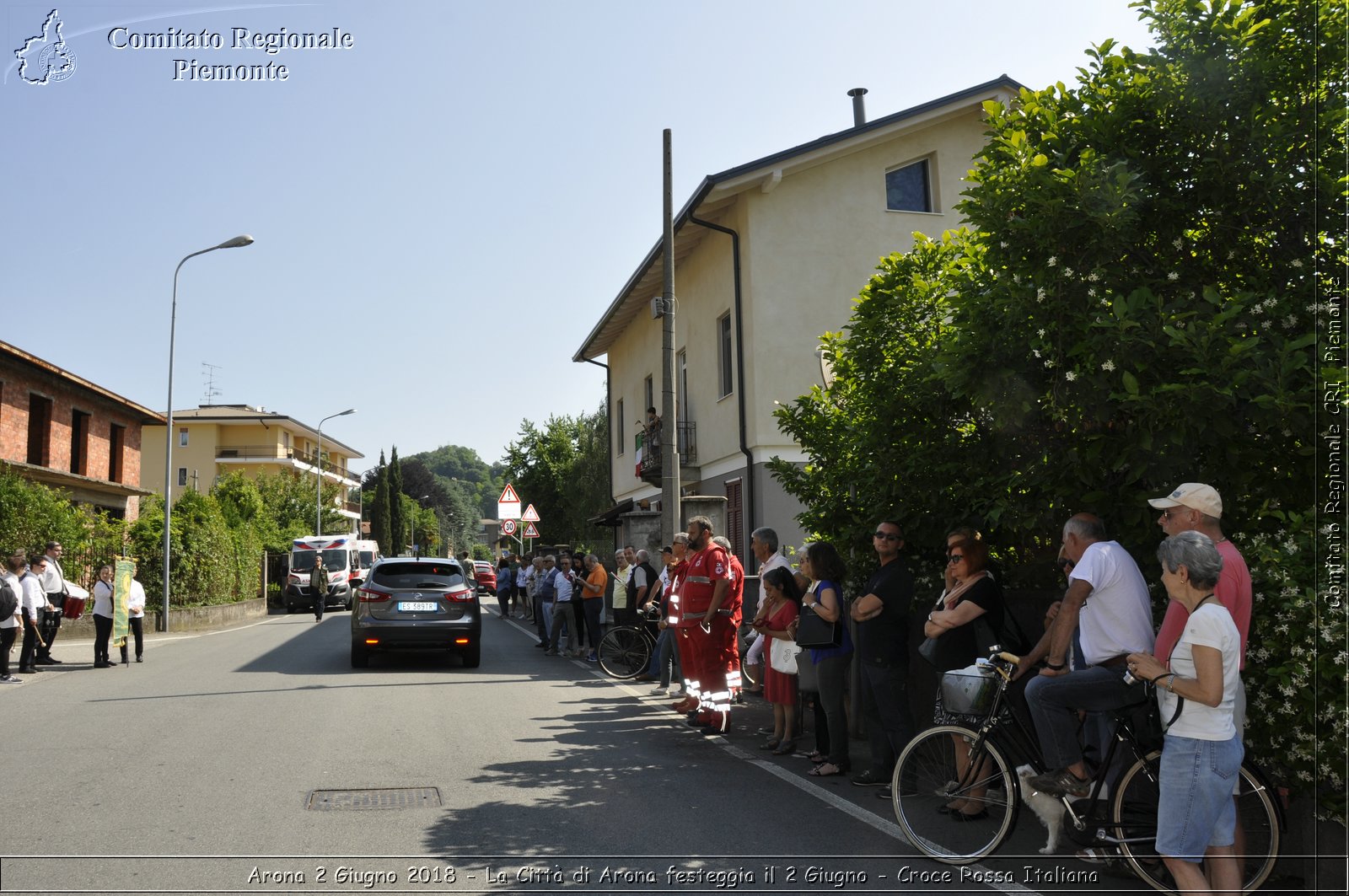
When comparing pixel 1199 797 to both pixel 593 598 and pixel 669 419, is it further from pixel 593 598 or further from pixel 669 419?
pixel 593 598

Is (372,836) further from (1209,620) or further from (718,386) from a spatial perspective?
(718,386)

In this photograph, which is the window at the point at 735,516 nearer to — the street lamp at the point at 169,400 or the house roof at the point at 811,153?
the house roof at the point at 811,153

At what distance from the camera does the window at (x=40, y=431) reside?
3155cm

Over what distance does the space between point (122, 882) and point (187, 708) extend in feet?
22.7

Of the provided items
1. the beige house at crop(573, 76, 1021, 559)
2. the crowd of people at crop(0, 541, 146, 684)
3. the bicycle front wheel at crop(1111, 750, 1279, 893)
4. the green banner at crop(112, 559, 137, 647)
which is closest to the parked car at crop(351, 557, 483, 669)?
the green banner at crop(112, 559, 137, 647)

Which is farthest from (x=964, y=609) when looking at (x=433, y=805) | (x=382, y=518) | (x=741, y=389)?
(x=382, y=518)

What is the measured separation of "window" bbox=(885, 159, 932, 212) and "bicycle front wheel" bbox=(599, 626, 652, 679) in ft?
35.2

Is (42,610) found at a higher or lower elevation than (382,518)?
lower

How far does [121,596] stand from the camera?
658 inches

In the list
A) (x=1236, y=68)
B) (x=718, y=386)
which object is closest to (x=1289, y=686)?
(x=1236, y=68)

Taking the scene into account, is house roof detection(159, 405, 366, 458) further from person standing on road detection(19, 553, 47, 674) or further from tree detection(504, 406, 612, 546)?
person standing on road detection(19, 553, 47, 674)

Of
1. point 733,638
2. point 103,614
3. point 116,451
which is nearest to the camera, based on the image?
point 733,638

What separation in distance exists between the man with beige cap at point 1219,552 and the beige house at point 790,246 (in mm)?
13644

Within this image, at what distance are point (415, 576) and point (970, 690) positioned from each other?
11.3 metres
